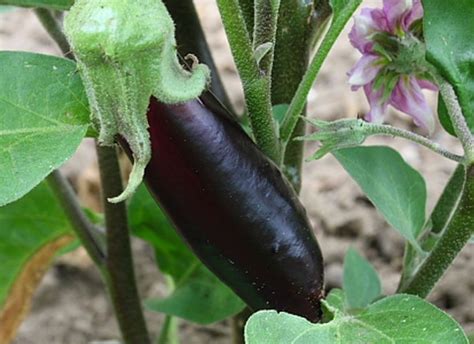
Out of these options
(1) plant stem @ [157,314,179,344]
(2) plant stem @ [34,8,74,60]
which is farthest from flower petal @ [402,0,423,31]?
(1) plant stem @ [157,314,179,344]

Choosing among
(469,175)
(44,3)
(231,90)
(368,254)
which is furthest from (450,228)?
(231,90)

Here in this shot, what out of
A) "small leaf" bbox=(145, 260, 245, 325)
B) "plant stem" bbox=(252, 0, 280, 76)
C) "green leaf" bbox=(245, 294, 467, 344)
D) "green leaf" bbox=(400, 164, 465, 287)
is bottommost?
"small leaf" bbox=(145, 260, 245, 325)

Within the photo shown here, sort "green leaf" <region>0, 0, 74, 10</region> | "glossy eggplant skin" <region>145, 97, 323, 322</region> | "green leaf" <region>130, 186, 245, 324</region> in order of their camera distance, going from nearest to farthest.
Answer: "glossy eggplant skin" <region>145, 97, 323, 322</region>
"green leaf" <region>0, 0, 74, 10</region>
"green leaf" <region>130, 186, 245, 324</region>

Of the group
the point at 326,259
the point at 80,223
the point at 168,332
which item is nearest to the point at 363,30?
the point at 80,223

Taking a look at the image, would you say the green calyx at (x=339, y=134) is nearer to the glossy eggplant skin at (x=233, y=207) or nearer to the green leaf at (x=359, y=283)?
the glossy eggplant skin at (x=233, y=207)

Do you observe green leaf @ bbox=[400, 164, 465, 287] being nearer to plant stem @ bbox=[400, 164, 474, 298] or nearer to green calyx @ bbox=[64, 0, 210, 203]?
plant stem @ bbox=[400, 164, 474, 298]

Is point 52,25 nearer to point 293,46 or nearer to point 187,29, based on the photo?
point 187,29
